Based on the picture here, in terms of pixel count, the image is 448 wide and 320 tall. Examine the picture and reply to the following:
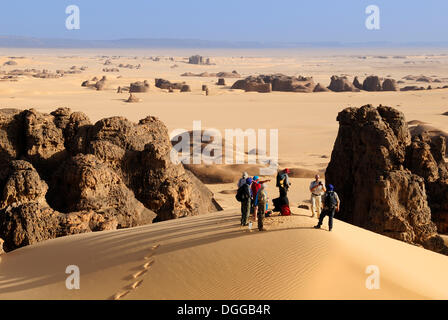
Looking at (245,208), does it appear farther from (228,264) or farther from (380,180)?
(380,180)

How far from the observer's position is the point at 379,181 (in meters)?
12.8

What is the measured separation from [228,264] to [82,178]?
459 cm

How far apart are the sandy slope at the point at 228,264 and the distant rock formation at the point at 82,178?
29.2 inches

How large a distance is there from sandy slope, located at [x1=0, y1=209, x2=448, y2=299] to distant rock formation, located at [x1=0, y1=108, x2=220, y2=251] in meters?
0.74

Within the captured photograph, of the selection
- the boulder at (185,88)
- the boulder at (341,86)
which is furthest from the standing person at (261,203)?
the boulder at (341,86)

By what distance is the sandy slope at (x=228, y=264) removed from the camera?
8461 mm

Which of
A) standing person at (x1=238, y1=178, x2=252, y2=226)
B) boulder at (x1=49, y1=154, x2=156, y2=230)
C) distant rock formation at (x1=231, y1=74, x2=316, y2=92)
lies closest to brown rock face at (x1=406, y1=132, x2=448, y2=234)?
standing person at (x1=238, y1=178, x2=252, y2=226)

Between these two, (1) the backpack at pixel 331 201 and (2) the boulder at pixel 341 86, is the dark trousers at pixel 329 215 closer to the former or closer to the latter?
(1) the backpack at pixel 331 201

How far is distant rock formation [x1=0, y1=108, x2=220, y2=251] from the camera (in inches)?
465

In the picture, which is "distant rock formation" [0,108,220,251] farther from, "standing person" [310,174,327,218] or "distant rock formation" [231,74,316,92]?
"distant rock formation" [231,74,316,92]

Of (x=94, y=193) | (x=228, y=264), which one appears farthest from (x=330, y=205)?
(x=94, y=193)
